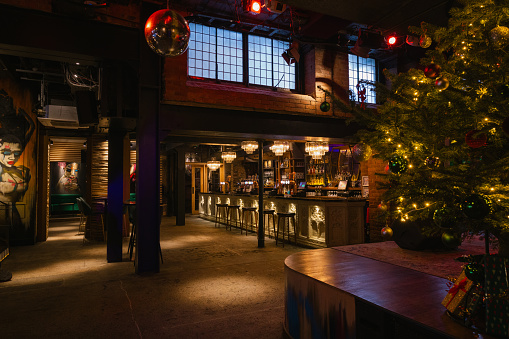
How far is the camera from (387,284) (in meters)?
2.26

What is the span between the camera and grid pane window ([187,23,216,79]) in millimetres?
6629

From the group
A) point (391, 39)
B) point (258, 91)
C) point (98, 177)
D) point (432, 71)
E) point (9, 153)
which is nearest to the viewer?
point (432, 71)

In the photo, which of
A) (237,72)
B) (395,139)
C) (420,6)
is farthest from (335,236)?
(395,139)

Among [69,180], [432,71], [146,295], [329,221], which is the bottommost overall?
[146,295]

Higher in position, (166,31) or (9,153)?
(166,31)

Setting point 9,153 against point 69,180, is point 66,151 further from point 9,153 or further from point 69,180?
point 9,153

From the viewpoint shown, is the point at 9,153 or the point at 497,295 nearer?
the point at 497,295

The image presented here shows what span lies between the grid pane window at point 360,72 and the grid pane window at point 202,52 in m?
3.47

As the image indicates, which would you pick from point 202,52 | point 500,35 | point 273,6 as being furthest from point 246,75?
point 500,35

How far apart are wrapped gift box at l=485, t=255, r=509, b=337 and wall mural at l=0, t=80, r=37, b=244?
9170 mm

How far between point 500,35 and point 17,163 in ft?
31.1

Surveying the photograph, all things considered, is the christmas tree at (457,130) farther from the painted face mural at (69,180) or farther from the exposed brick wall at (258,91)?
the painted face mural at (69,180)

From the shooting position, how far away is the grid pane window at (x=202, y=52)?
6629mm

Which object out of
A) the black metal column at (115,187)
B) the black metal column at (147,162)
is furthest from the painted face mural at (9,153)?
the black metal column at (147,162)
